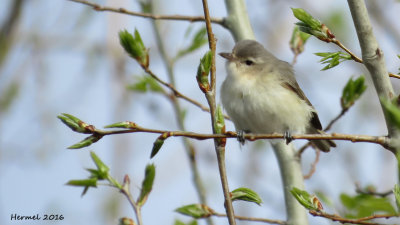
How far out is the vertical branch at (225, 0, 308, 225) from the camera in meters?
3.23

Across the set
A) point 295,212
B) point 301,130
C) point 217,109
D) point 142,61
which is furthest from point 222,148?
point 301,130

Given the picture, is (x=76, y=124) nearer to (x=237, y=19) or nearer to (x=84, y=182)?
(x=84, y=182)

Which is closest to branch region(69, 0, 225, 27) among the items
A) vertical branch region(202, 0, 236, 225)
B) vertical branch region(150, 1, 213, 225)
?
vertical branch region(150, 1, 213, 225)

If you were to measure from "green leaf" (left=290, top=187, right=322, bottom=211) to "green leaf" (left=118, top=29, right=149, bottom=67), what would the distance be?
1.21 meters

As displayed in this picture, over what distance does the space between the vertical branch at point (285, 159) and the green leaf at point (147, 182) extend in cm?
95

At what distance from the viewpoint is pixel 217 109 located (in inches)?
80.7

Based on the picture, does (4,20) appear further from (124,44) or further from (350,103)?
(350,103)

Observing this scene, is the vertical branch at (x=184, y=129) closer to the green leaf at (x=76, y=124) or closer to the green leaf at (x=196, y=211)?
the green leaf at (x=196, y=211)

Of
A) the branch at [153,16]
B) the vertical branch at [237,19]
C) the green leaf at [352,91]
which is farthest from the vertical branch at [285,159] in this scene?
the green leaf at [352,91]

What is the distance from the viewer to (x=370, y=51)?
2004 millimetres

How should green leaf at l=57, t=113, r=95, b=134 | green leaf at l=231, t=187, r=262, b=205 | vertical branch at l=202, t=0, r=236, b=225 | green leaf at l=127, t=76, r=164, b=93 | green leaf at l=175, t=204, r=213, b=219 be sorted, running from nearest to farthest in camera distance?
vertical branch at l=202, t=0, r=236, b=225 → green leaf at l=57, t=113, r=95, b=134 → green leaf at l=231, t=187, r=262, b=205 → green leaf at l=175, t=204, r=213, b=219 → green leaf at l=127, t=76, r=164, b=93

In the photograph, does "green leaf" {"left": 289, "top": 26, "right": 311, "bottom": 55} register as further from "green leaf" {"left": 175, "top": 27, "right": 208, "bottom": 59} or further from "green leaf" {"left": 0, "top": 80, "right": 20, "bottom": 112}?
"green leaf" {"left": 0, "top": 80, "right": 20, "bottom": 112}

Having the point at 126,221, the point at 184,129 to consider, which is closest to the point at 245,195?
the point at 126,221

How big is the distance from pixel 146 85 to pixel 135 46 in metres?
1.05
